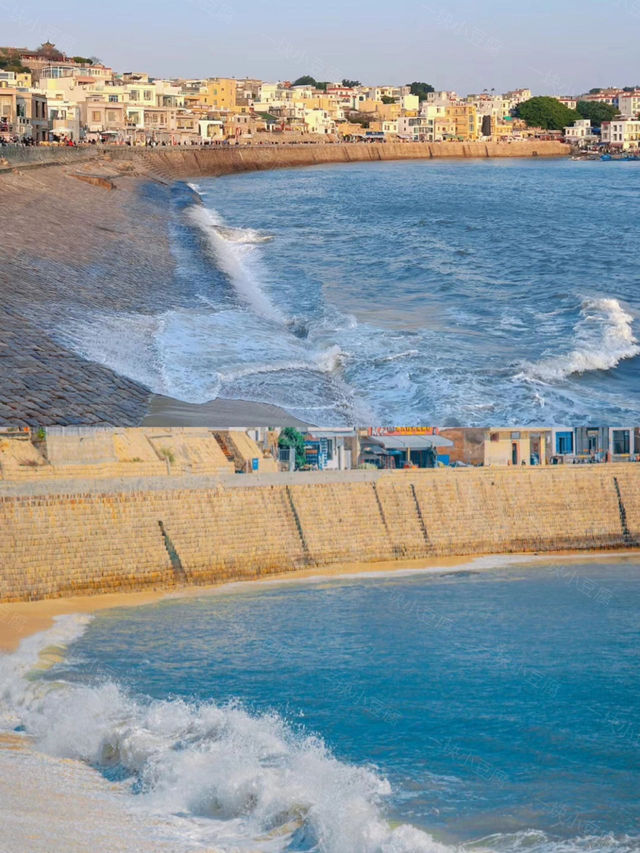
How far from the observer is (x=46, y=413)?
16.5 metres

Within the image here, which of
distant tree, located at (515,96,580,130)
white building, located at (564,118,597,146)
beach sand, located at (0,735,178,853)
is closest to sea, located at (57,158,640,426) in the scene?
beach sand, located at (0,735,178,853)

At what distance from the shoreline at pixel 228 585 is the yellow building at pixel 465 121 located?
143161 millimetres

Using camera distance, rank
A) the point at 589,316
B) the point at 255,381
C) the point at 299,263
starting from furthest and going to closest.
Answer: the point at 299,263, the point at 589,316, the point at 255,381

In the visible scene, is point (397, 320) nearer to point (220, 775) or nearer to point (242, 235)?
point (220, 775)

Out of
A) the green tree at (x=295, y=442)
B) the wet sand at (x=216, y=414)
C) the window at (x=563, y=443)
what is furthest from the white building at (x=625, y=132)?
the green tree at (x=295, y=442)

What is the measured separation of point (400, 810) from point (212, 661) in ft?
12.0

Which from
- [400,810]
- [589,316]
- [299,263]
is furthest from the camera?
[299,263]

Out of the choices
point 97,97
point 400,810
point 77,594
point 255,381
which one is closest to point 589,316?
point 255,381

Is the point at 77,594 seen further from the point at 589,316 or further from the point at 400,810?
the point at 589,316

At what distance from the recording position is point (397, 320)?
27.6m

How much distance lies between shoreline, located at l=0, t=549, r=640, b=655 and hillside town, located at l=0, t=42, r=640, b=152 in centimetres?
5535

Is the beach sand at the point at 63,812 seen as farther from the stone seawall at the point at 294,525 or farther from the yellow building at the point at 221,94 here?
the yellow building at the point at 221,94

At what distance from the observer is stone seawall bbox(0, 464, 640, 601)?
46.5 ft

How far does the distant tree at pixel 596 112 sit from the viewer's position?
18038 centimetres
